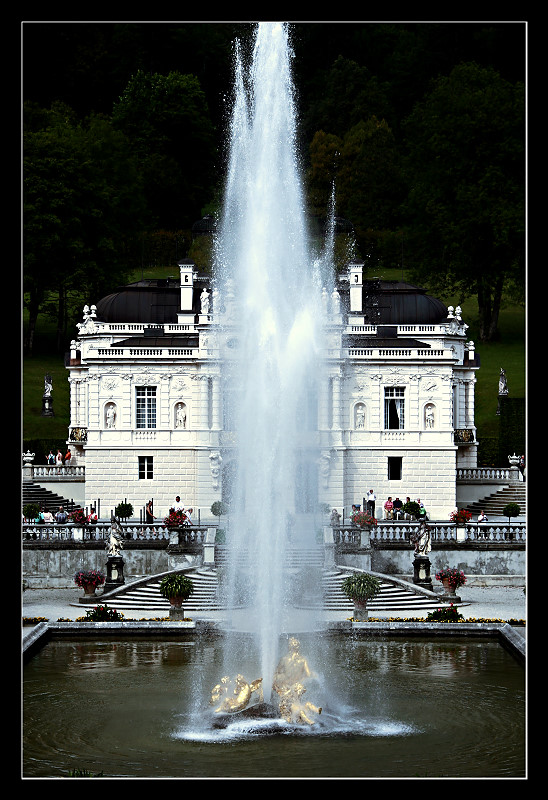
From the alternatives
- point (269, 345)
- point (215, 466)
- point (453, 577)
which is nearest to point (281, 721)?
point (453, 577)

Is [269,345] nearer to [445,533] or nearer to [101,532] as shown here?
[101,532]

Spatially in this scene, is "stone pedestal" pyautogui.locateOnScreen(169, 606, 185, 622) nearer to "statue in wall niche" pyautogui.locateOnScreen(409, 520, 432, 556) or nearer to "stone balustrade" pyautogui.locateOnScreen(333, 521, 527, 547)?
"statue in wall niche" pyautogui.locateOnScreen(409, 520, 432, 556)

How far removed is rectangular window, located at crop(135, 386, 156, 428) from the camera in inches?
2270

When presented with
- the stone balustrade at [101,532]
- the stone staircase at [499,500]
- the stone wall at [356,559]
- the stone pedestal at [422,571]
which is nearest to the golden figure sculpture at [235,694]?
the stone pedestal at [422,571]

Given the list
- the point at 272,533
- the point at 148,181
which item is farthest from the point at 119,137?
the point at 272,533

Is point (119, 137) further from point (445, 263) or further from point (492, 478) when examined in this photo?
point (492, 478)

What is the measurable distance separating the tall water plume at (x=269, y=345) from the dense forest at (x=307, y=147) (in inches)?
933

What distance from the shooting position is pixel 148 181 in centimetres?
10075

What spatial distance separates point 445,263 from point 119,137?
2260 centimetres

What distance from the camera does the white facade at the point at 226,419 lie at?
5716cm

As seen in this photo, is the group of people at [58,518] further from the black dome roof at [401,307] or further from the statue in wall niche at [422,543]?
the black dome roof at [401,307]

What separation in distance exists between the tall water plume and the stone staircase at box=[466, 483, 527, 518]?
691 centimetres

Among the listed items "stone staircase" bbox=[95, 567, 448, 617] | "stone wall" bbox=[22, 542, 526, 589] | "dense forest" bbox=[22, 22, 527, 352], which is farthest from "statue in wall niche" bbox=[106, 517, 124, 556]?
"dense forest" bbox=[22, 22, 527, 352]
